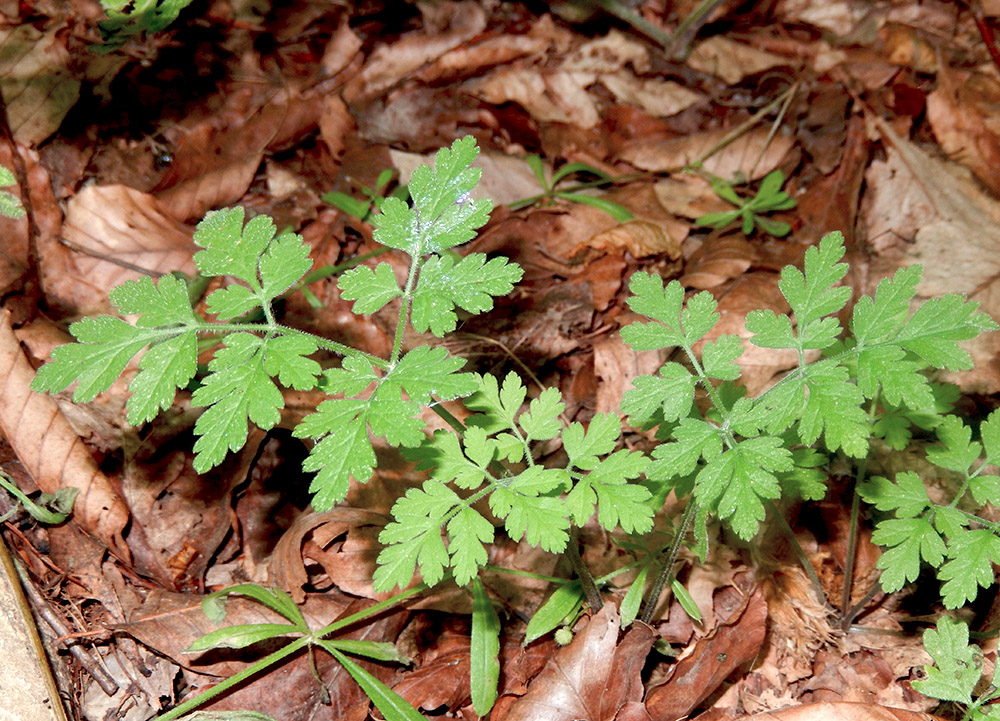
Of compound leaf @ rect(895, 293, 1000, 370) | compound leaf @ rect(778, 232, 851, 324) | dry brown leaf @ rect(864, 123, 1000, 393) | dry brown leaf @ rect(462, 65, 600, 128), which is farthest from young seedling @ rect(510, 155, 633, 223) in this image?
compound leaf @ rect(895, 293, 1000, 370)

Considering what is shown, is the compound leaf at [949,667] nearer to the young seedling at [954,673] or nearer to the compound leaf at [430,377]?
the young seedling at [954,673]

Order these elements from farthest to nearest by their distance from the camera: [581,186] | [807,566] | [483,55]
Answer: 1. [483,55]
2. [581,186]
3. [807,566]

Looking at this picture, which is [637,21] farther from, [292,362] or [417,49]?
[292,362]

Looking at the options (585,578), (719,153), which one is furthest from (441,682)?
(719,153)

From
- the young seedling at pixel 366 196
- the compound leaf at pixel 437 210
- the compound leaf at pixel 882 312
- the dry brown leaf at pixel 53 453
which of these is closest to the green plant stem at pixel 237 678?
the dry brown leaf at pixel 53 453

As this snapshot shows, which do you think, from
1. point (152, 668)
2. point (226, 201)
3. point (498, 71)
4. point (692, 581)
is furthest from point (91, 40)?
point (692, 581)

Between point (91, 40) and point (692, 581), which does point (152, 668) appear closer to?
point (692, 581)
